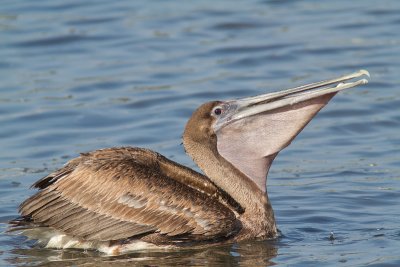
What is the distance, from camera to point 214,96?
49.2ft

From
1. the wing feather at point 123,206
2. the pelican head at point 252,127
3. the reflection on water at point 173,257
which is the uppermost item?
the pelican head at point 252,127

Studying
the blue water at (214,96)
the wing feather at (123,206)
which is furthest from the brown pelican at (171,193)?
the blue water at (214,96)

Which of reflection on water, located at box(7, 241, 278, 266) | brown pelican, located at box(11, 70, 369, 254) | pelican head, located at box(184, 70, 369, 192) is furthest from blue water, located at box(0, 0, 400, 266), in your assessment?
pelican head, located at box(184, 70, 369, 192)

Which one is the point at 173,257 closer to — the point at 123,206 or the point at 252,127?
the point at 123,206

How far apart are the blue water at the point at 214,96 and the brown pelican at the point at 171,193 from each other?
0.58ft

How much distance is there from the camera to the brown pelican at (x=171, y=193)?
31.6 feet

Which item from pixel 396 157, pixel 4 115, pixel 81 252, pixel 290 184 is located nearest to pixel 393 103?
pixel 396 157

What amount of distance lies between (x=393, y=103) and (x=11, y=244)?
615 centimetres

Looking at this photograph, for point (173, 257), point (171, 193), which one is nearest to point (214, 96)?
point (171, 193)

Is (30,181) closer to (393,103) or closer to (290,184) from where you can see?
(290,184)

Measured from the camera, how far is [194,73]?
52.5 ft

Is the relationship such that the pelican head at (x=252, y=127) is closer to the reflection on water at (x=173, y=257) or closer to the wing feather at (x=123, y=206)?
the wing feather at (x=123, y=206)

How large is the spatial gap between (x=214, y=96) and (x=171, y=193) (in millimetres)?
5474

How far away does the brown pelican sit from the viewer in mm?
9625
